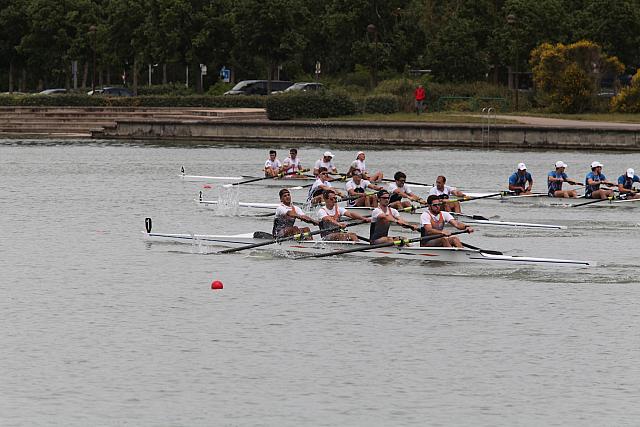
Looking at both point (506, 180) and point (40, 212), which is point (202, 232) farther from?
point (506, 180)

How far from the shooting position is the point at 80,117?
75938mm

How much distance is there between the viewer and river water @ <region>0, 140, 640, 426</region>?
17.9m

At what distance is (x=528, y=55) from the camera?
82.6m

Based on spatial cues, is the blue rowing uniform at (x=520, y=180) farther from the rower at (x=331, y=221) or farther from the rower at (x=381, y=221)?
the rower at (x=381, y=221)

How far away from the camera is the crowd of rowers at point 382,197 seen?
28.5 m

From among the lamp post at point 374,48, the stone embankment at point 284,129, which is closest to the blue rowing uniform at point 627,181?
→ the stone embankment at point 284,129

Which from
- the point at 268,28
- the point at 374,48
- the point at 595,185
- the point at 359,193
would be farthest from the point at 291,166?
the point at 268,28

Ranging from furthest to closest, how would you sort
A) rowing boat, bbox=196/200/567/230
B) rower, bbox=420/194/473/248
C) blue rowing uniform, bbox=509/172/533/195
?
1. blue rowing uniform, bbox=509/172/533/195
2. rowing boat, bbox=196/200/567/230
3. rower, bbox=420/194/473/248

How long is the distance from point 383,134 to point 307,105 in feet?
29.5

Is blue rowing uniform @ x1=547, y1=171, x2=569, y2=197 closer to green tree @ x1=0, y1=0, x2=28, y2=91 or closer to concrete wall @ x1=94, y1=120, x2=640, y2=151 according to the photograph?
concrete wall @ x1=94, y1=120, x2=640, y2=151

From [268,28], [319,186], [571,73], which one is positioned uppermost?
[268,28]

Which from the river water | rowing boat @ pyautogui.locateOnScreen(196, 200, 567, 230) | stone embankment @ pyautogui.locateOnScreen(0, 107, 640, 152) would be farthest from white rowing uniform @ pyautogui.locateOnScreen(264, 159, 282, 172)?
stone embankment @ pyautogui.locateOnScreen(0, 107, 640, 152)

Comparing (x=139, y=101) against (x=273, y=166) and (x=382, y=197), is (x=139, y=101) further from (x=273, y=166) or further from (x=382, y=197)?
(x=382, y=197)

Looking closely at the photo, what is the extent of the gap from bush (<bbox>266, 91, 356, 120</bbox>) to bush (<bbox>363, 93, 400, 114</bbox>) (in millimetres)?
1075
